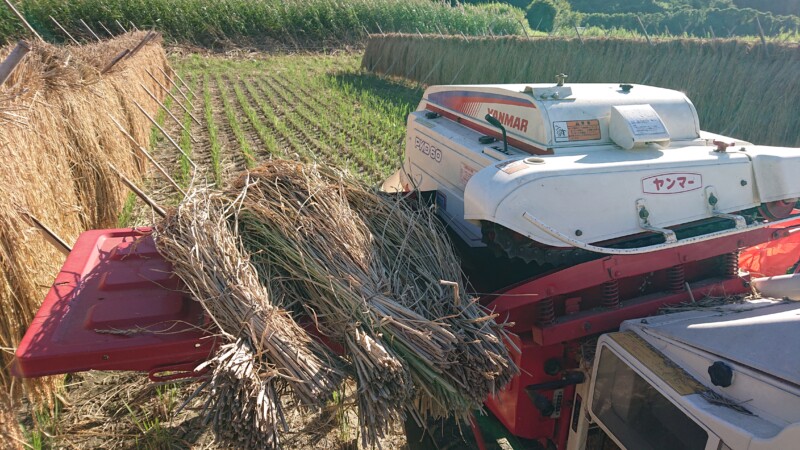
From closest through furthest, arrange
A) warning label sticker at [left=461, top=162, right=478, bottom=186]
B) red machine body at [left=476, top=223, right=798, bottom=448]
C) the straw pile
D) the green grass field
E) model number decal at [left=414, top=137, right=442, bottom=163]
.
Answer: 1. red machine body at [left=476, top=223, right=798, bottom=448]
2. warning label sticker at [left=461, top=162, right=478, bottom=186]
3. model number decal at [left=414, top=137, right=442, bottom=163]
4. the straw pile
5. the green grass field

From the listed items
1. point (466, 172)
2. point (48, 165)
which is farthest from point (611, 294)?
point (48, 165)

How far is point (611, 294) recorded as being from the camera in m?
2.71

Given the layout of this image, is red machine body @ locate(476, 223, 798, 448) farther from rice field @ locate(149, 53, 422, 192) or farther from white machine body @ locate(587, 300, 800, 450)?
rice field @ locate(149, 53, 422, 192)

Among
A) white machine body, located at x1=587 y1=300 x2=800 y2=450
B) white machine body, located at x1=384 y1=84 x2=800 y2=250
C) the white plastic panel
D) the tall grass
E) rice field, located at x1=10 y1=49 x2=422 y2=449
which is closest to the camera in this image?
white machine body, located at x1=587 y1=300 x2=800 y2=450

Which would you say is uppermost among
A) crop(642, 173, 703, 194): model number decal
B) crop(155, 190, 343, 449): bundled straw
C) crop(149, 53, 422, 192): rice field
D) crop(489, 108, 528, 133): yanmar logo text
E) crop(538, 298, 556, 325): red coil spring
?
crop(489, 108, 528, 133): yanmar logo text

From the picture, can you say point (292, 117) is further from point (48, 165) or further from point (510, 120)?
point (510, 120)

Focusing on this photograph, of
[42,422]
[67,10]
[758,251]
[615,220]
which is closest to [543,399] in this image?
[615,220]

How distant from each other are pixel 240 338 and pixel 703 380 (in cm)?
190

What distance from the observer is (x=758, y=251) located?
12.6 ft

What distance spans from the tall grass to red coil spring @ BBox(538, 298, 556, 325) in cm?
2061

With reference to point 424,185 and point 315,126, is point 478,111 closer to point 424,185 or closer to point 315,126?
point 424,185

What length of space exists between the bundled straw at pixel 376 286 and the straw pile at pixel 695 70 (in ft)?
24.3

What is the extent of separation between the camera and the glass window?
6.76 ft

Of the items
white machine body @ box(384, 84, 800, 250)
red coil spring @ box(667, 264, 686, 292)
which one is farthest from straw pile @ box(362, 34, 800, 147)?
red coil spring @ box(667, 264, 686, 292)
